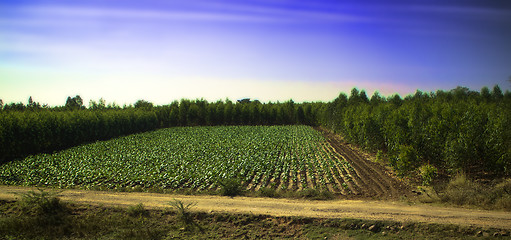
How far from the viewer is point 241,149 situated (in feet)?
84.3

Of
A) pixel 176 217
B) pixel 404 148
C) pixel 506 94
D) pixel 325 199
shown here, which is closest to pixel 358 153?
pixel 404 148

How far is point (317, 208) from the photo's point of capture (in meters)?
10.8

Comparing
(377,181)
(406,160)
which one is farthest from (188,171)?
(406,160)

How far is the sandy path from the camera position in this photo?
939 centimetres

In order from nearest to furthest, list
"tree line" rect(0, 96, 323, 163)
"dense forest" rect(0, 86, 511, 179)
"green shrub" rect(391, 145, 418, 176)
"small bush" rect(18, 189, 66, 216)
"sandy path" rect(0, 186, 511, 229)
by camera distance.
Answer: "sandy path" rect(0, 186, 511, 229)
"small bush" rect(18, 189, 66, 216)
"dense forest" rect(0, 86, 511, 179)
"green shrub" rect(391, 145, 418, 176)
"tree line" rect(0, 96, 323, 163)

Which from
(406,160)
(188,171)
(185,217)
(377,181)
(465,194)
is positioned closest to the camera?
(185,217)

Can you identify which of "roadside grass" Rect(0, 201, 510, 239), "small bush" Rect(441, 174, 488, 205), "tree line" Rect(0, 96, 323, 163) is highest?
"tree line" Rect(0, 96, 323, 163)

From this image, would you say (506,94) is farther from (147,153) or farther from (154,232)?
(147,153)

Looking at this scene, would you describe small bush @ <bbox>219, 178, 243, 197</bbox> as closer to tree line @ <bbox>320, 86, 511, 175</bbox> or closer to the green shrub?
the green shrub

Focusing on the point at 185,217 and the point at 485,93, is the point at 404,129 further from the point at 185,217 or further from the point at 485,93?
the point at 485,93

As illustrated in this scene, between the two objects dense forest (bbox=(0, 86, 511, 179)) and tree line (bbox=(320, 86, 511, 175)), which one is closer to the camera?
tree line (bbox=(320, 86, 511, 175))

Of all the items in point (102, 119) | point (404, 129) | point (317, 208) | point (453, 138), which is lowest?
point (317, 208)

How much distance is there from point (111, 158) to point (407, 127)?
2415 centimetres

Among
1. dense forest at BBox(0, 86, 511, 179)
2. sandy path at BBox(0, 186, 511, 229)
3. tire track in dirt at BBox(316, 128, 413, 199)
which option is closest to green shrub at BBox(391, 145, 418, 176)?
dense forest at BBox(0, 86, 511, 179)
